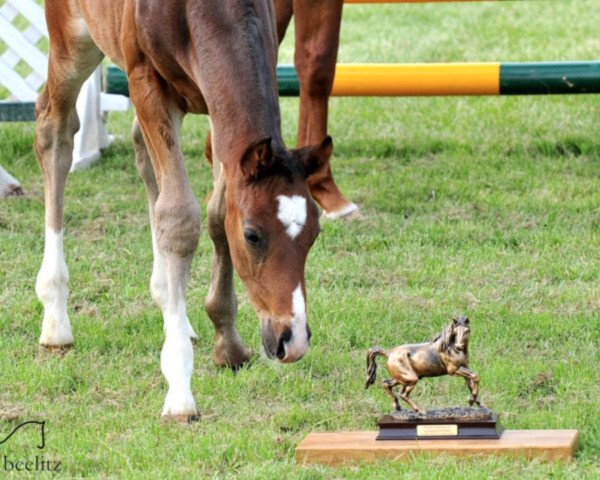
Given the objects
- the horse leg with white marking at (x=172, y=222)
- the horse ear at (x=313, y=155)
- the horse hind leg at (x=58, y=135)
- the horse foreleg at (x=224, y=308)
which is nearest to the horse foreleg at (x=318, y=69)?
the horse hind leg at (x=58, y=135)

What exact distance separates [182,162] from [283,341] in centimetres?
96

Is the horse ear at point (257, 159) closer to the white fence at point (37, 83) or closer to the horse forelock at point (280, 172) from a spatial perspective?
the horse forelock at point (280, 172)

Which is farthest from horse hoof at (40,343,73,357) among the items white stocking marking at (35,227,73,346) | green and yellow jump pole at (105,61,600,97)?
green and yellow jump pole at (105,61,600,97)

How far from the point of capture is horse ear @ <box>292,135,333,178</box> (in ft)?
12.9

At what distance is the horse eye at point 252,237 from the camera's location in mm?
3909

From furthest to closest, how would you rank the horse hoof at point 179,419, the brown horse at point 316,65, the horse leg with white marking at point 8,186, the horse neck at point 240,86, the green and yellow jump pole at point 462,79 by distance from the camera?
the green and yellow jump pole at point 462,79, the horse leg with white marking at point 8,186, the brown horse at point 316,65, the horse hoof at point 179,419, the horse neck at point 240,86

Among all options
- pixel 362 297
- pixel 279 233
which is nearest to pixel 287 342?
pixel 279 233

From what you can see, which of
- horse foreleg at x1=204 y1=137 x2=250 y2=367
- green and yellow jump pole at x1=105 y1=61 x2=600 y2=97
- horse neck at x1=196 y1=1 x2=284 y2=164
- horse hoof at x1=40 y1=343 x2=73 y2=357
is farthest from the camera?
green and yellow jump pole at x1=105 y1=61 x2=600 y2=97

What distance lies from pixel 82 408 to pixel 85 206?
3.05 metres

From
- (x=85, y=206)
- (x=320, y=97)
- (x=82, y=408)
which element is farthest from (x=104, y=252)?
(x=82, y=408)

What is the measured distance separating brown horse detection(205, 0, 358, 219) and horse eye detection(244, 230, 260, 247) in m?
2.90

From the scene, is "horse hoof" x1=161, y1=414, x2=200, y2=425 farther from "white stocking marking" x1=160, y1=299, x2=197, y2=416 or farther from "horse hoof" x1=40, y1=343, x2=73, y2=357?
"horse hoof" x1=40, y1=343, x2=73, y2=357

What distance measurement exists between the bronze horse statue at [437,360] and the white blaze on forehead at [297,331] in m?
0.26

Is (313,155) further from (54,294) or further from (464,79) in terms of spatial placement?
(464,79)
